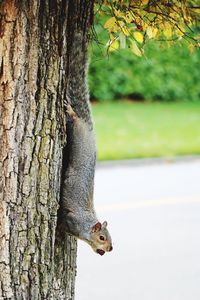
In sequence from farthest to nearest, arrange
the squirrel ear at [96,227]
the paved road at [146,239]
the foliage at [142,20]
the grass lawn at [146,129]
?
the grass lawn at [146,129] → the paved road at [146,239] → the squirrel ear at [96,227] → the foliage at [142,20]

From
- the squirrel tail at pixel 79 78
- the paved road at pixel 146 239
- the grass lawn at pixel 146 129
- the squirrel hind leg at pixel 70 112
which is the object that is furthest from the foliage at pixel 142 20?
the grass lawn at pixel 146 129

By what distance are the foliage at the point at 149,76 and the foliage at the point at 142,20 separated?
10281 mm

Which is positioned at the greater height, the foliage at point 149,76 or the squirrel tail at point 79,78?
the squirrel tail at point 79,78

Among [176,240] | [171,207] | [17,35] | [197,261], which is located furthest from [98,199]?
[17,35]

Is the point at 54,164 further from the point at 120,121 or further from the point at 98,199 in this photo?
the point at 120,121

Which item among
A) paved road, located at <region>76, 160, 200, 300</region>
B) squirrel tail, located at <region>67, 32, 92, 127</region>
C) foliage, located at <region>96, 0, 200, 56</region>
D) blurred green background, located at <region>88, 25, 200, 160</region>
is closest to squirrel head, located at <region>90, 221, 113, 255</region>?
squirrel tail, located at <region>67, 32, 92, 127</region>

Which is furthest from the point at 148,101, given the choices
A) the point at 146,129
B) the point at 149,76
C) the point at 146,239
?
the point at 146,239

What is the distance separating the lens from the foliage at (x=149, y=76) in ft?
45.8

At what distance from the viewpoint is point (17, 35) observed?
262 centimetres

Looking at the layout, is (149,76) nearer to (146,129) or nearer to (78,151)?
(146,129)

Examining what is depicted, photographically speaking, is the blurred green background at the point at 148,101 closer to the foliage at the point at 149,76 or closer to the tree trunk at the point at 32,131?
the foliage at the point at 149,76

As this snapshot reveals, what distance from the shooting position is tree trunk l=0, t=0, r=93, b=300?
8.64 feet

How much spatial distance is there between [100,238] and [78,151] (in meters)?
0.64

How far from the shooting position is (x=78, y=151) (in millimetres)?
3170
